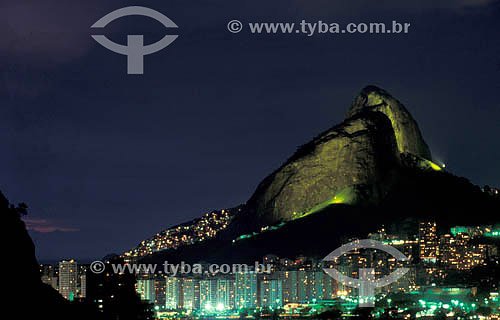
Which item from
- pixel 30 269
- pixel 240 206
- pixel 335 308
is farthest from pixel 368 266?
pixel 30 269

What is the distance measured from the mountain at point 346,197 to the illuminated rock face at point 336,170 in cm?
9

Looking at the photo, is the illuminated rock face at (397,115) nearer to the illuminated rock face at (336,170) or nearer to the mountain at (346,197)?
the illuminated rock face at (336,170)

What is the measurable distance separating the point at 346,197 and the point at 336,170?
3.21m

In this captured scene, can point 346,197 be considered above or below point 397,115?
below

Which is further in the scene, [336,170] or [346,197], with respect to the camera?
[336,170]

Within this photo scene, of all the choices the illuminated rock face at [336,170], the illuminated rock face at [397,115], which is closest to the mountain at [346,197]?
the illuminated rock face at [336,170]

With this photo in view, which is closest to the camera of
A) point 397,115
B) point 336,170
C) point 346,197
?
point 346,197

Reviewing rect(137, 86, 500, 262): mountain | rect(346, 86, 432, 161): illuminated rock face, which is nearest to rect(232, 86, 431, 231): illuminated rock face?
rect(137, 86, 500, 262): mountain

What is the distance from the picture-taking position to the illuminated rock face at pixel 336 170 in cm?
8362

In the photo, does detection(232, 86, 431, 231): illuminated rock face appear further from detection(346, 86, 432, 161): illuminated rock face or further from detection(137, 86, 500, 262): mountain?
detection(346, 86, 432, 161): illuminated rock face

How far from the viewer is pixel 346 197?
8244cm

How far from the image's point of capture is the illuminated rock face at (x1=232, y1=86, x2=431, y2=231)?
83.6 m

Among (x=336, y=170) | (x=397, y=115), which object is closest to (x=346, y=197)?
(x=336, y=170)

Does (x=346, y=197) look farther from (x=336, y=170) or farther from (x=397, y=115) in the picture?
(x=397, y=115)
